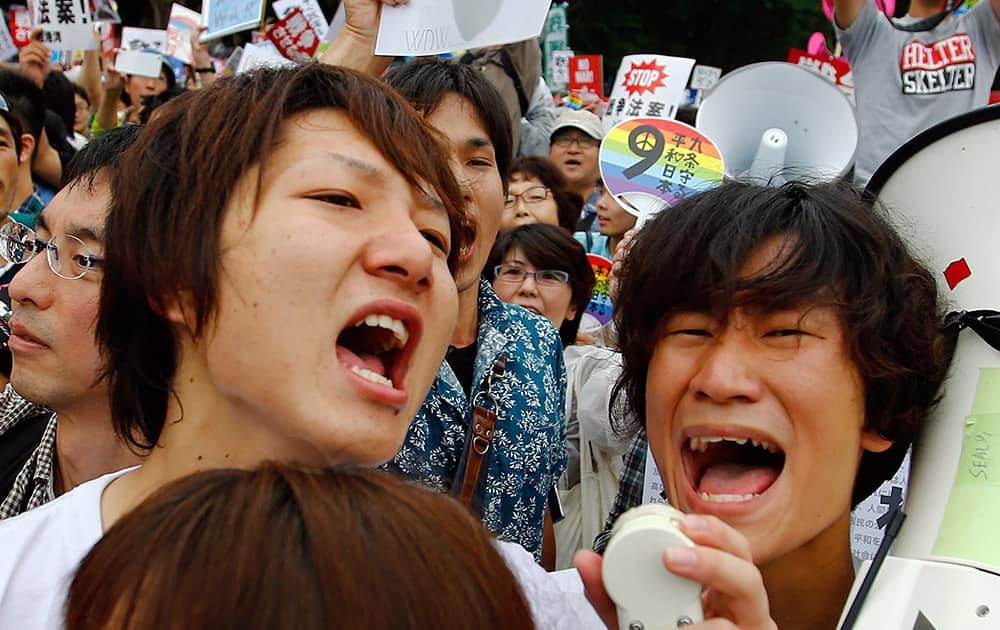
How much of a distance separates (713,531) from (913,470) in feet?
2.93

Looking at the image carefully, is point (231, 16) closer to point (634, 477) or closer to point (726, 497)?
point (634, 477)

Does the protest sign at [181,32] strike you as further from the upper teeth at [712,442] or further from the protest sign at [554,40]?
the upper teeth at [712,442]

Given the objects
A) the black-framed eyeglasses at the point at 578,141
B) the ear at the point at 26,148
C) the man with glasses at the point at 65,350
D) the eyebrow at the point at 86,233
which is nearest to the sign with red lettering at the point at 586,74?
the black-framed eyeglasses at the point at 578,141

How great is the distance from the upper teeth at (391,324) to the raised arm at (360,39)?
1.06 meters

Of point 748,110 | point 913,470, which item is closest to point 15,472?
point 913,470

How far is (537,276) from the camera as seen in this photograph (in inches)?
142

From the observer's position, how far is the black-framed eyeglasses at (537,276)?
3604 mm

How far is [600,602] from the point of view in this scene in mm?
1077

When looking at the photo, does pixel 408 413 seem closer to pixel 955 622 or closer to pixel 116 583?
pixel 116 583

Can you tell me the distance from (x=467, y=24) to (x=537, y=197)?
2311mm

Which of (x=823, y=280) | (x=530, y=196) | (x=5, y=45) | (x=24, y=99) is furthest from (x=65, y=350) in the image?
(x=5, y=45)

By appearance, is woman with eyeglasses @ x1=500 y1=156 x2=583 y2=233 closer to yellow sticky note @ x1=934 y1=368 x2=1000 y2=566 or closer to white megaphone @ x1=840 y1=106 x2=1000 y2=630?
white megaphone @ x1=840 y1=106 x2=1000 y2=630

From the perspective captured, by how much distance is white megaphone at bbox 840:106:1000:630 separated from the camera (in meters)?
1.37

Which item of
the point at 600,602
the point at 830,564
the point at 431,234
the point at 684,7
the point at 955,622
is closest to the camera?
the point at 600,602
